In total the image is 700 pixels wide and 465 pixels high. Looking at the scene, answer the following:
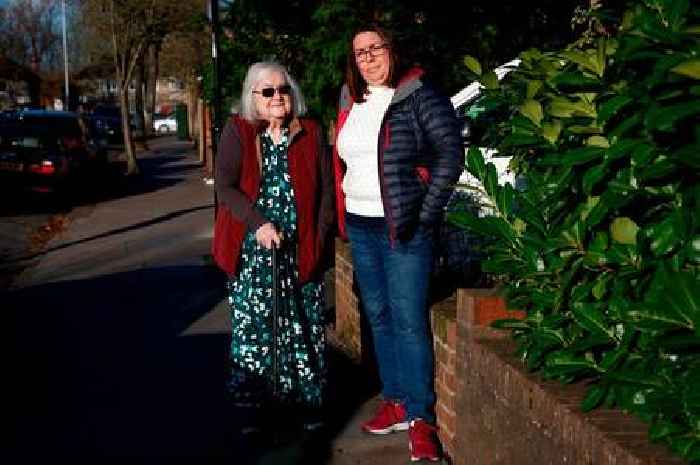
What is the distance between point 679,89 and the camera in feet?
6.71

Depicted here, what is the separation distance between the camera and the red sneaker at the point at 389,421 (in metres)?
4.73

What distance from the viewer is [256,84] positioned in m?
4.46

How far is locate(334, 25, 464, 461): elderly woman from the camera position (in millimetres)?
4129

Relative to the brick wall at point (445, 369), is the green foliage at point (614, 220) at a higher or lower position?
higher

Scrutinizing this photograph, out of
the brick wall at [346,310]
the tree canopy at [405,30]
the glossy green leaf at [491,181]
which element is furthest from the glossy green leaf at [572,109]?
the tree canopy at [405,30]

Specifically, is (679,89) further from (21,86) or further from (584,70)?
(21,86)

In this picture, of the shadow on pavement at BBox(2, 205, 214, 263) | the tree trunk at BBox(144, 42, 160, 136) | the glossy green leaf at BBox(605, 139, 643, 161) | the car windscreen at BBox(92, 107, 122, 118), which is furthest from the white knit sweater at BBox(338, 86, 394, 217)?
the car windscreen at BBox(92, 107, 122, 118)

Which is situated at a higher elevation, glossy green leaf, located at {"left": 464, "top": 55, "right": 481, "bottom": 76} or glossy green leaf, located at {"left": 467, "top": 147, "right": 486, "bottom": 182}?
glossy green leaf, located at {"left": 464, "top": 55, "right": 481, "bottom": 76}

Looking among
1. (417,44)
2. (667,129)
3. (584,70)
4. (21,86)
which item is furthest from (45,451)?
(21,86)

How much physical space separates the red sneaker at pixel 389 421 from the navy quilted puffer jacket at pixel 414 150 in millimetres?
1020

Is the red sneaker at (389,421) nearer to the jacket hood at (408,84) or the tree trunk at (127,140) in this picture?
the jacket hood at (408,84)

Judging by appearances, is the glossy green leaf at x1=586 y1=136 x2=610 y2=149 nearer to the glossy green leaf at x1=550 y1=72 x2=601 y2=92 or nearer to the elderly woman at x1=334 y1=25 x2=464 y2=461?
the glossy green leaf at x1=550 y1=72 x2=601 y2=92

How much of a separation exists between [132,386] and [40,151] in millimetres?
13495

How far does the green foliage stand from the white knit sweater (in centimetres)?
69
